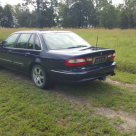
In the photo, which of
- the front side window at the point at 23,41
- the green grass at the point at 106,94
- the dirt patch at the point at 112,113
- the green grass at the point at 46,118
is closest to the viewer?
the green grass at the point at 46,118

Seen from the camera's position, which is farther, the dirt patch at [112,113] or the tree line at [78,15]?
the tree line at [78,15]

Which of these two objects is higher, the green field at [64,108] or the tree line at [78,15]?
the tree line at [78,15]

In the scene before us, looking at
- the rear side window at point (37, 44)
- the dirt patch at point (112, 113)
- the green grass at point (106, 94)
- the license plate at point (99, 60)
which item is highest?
the rear side window at point (37, 44)

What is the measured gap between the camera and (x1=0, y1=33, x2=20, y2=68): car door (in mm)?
5437

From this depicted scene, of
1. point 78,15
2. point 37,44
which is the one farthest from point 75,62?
point 78,15

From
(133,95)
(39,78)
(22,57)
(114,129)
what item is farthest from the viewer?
(22,57)

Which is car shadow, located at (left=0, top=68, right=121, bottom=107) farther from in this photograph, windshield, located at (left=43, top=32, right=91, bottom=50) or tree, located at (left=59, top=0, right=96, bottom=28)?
tree, located at (left=59, top=0, right=96, bottom=28)

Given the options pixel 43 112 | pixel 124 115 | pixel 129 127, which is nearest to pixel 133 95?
pixel 124 115

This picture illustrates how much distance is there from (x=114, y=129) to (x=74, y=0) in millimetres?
66394

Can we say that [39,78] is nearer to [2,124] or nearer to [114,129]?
[2,124]

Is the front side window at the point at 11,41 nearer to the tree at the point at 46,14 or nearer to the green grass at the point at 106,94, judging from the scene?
the green grass at the point at 106,94

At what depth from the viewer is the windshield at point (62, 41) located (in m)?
4.38

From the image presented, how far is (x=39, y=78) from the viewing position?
453cm

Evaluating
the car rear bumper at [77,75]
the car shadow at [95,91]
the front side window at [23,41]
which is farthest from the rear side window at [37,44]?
the car shadow at [95,91]
